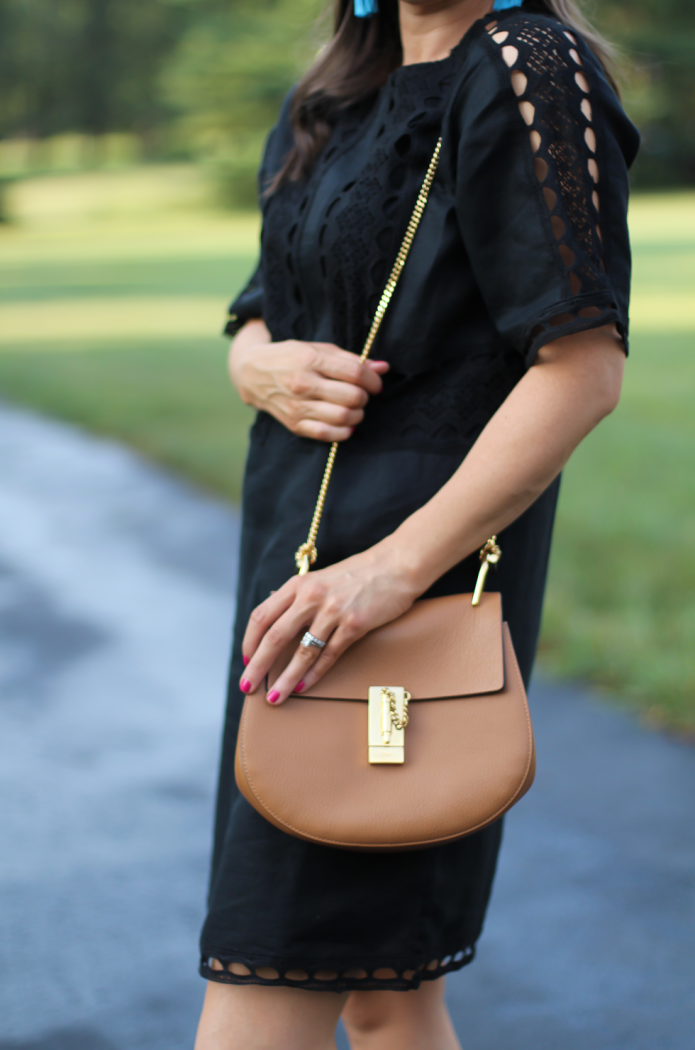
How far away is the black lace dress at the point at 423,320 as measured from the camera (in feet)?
4.02

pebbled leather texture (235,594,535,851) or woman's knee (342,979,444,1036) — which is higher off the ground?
pebbled leather texture (235,594,535,851)

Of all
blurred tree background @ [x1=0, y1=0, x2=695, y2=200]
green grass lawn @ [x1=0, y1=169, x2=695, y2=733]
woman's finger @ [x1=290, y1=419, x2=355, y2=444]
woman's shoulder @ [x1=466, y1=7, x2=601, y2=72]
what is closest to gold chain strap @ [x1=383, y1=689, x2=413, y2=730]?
woman's finger @ [x1=290, y1=419, x2=355, y2=444]

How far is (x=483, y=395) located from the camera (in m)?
1.40

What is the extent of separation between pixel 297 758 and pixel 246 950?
33cm

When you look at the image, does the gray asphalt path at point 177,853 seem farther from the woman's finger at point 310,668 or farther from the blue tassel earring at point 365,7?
the blue tassel earring at point 365,7

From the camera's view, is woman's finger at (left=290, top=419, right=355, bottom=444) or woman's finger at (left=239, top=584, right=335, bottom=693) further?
woman's finger at (left=290, top=419, right=355, bottom=444)

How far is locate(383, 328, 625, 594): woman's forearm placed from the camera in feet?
4.12

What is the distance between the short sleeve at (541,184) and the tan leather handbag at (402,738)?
0.43ft

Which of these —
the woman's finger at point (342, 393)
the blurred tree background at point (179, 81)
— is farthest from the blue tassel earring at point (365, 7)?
the blurred tree background at point (179, 81)

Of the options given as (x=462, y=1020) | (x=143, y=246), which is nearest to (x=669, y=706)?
(x=462, y=1020)

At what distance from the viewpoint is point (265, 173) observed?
1839mm

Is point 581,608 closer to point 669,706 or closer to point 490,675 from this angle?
point 669,706

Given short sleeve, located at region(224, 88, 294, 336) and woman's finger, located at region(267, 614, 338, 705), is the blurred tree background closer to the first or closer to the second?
short sleeve, located at region(224, 88, 294, 336)

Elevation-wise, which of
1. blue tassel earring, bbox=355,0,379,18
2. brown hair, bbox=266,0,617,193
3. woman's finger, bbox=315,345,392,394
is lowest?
woman's finger, bbox=315,345,392,394
